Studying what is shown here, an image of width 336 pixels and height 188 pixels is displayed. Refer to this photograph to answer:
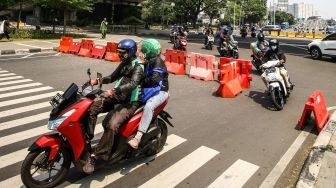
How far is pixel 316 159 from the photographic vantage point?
5414mm

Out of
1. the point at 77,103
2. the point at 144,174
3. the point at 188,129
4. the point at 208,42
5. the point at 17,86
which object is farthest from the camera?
the point at 208,42

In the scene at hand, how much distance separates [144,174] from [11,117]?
4.03 metres

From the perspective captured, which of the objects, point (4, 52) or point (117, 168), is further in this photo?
point (4, 52)

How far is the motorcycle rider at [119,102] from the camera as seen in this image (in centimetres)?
462

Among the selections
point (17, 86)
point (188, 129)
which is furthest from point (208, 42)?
point (188, 129)

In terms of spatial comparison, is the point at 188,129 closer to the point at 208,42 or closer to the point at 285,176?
the point at 285,176

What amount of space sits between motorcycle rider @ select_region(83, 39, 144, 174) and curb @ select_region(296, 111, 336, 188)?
2637 millimetres

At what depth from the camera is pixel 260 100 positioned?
→ 9.73 meters

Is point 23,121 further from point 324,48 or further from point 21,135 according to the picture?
point 324,48

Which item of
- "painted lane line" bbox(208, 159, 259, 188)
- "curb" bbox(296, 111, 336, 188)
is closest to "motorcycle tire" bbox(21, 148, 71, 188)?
"painted lane line" bbox(208, 159, 259, 188)

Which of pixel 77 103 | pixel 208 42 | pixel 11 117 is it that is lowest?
pixel 11 117

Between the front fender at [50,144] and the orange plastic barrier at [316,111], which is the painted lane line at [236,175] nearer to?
the front fender at [50,144]

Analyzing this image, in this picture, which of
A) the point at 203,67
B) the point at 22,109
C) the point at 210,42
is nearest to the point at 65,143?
the point at 22,109

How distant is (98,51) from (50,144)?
13.4 m
